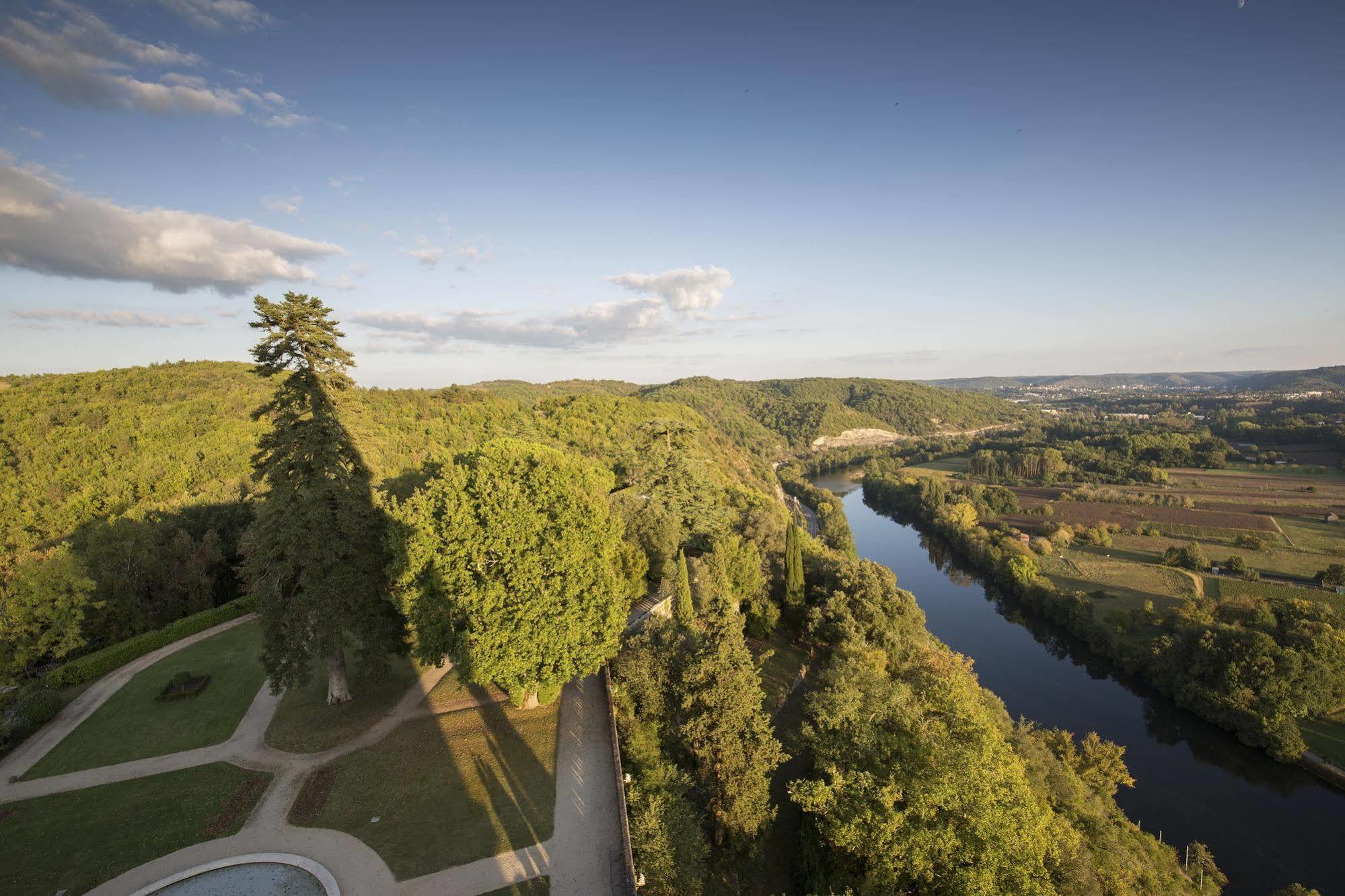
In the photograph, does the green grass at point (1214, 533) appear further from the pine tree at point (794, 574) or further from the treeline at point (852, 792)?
the pine tree at point (794, 574)

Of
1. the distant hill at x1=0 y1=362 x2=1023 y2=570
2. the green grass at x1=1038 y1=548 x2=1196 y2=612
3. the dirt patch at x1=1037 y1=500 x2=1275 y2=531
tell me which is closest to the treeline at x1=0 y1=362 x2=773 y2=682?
the distant hill at x1=0 y1=362 x2=1023 y2=570

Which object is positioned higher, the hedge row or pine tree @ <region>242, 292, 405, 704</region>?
pine tree @ <region>242, 292, 405, 704</region>

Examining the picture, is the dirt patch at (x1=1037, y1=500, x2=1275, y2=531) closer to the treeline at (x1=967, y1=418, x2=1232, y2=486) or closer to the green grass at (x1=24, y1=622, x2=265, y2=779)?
the treeline at (x1=967, y1=418, x2=1232, y2=486)

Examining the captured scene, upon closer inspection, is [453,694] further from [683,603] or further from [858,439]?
[858,439]

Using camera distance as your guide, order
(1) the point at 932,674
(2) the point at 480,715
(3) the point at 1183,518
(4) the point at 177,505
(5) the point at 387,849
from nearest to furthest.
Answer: (5) the point at 387,849
(2) the point at 480,715
(1) the point at 932,674
(4) the point at 177,505
(3) the point at 1183,518

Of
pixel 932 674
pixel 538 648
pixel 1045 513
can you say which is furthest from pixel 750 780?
pixel 1045 513

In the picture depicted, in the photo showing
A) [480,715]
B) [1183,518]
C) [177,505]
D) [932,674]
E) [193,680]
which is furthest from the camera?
[1183,518]

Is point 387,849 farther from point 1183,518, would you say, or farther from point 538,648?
point 1183,518

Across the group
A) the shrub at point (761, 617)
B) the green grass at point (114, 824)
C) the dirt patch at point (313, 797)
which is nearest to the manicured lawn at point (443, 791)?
the dirt patch at point (313, 797)
